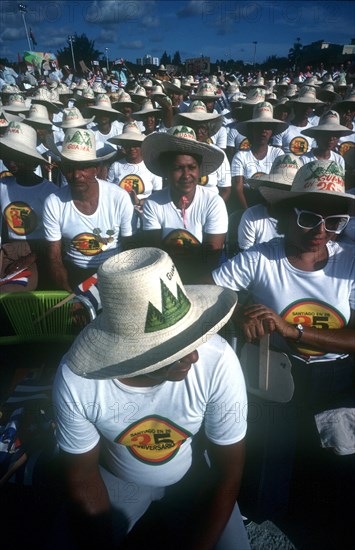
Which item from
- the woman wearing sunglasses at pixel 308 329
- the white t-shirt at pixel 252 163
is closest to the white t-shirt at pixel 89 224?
the woman wearing sunglasses at pixel 308 329

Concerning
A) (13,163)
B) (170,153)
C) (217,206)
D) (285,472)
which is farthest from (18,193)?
(285,472)

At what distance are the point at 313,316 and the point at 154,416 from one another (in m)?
1.32

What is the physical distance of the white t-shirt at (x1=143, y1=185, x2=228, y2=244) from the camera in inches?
155

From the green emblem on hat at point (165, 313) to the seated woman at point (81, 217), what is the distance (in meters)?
2.57

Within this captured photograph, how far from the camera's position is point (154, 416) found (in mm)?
1896

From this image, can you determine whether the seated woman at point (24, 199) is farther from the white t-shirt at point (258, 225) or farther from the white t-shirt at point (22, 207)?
the white t-shirt at point (258, 225)

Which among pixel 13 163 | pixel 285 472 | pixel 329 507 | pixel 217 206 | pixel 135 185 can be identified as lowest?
pixel 329 507

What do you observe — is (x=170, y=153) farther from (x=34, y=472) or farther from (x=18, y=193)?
(x=34, y=472)

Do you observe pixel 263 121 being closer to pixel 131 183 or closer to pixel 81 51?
pixel 131 183

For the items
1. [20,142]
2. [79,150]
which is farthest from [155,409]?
[20,142]

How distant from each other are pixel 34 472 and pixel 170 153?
325 cm

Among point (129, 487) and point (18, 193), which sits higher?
point (18, 193)

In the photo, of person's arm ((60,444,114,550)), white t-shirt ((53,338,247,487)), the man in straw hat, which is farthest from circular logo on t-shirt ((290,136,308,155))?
person's arm ((60,444,114,550))

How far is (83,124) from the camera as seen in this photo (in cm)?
793
